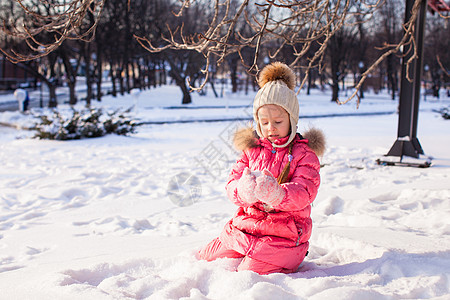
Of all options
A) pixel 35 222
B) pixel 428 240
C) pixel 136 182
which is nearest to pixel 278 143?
pixel 428 240

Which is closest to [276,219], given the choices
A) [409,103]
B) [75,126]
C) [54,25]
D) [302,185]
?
[302,185]

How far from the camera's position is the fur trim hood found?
2686 mm

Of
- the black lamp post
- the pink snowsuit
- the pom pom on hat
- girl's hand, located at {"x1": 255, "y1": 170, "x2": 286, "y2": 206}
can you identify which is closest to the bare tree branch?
the pom pom on hat

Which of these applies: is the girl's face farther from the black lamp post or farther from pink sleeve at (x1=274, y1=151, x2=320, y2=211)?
the black lamp post

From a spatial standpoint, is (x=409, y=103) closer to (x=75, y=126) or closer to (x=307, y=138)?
(x=307, y=138)

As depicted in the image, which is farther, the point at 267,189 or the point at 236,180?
the point at 236,180

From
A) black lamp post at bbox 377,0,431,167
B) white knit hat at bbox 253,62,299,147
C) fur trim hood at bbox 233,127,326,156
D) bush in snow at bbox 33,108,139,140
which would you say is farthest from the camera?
bush in snow at bbox 33,108,139,140

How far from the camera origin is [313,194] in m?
2.51

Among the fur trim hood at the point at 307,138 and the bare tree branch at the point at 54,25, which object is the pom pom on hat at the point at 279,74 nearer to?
the fur trim hood at the point at 307,138

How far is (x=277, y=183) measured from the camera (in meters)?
2.36

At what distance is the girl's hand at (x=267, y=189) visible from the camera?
231 cm

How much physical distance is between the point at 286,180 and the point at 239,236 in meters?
0.44

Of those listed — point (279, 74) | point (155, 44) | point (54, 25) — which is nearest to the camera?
point (279, 74)

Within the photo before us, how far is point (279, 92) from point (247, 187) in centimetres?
62
